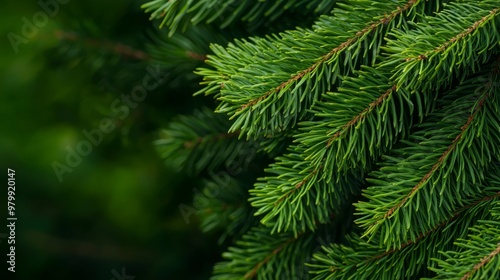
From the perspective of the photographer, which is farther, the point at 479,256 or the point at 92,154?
the point at 92,154

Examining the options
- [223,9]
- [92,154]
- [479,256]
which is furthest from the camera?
[92,154]

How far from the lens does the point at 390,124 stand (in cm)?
57

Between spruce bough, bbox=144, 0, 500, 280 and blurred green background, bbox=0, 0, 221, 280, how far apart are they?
30cm

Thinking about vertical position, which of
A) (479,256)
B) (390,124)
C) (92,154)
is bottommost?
(479,256)

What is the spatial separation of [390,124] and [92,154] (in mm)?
652

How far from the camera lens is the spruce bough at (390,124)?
518 millimetres

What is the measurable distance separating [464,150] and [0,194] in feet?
2.82

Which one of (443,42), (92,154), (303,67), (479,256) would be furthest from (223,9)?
(92,154)

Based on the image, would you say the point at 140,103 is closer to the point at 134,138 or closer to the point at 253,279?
the point at 134,138

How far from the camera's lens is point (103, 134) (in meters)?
0.99

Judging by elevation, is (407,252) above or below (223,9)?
below

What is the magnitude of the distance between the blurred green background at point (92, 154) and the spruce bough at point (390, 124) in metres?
0.30

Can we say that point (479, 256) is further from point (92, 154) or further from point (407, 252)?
point (92, 154)

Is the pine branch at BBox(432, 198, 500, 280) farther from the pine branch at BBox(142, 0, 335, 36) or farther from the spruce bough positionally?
the pine branch at BBox(142, 0, 335, 36)
